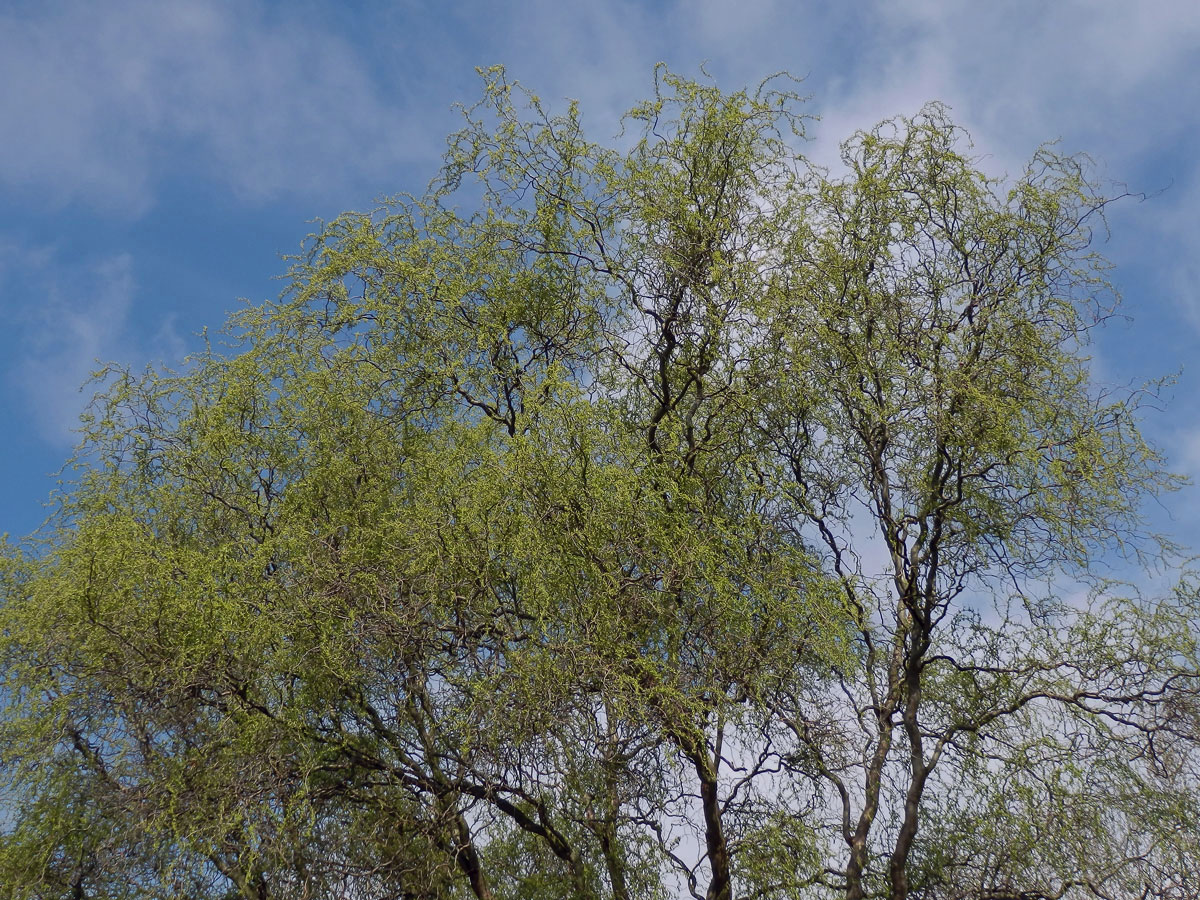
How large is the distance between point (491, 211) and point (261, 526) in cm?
425

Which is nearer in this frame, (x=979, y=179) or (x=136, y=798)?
(x=136, y=798)

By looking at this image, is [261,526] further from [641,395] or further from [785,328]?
[785,328]

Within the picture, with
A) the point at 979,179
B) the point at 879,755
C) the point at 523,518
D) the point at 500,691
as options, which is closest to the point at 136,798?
the point at 500,691

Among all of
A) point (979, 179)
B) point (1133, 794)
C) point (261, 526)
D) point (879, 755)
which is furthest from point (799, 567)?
point (261, 526)

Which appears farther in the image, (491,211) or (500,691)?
(491,211)

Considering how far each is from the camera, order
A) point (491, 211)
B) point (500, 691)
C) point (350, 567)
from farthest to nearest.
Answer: point (491, 211), point (350, 567), point (500, 691)

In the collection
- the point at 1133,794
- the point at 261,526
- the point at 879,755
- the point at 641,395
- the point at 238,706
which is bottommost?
the point at 1133,794

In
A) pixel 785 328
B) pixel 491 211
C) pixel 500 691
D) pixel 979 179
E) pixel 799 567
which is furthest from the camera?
pixel 491 211

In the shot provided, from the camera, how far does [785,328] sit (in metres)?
10.5

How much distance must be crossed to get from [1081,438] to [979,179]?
303cm

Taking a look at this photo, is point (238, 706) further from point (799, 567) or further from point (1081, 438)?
point (1081, 438)

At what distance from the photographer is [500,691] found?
8.34 meters

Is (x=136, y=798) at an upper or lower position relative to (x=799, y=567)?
lower

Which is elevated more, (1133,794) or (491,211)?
(491,211)
